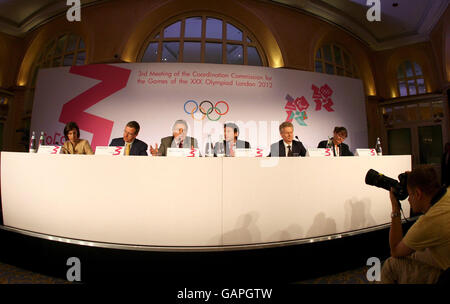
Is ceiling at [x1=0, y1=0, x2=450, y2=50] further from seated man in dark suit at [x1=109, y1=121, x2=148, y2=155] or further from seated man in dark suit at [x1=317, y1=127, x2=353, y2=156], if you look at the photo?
seated man in dark suit at [x1=109, y1=121, x2=148, y2=155]

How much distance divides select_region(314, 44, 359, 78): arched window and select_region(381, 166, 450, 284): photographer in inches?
182

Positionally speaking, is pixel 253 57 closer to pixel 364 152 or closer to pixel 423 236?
pixel 364 152

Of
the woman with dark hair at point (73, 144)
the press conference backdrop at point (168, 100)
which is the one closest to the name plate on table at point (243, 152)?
the woman with dark hair at point (73, 144)

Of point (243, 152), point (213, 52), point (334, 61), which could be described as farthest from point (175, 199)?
point (334, 61)

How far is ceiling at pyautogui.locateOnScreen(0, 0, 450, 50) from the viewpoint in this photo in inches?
167

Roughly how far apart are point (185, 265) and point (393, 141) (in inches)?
265

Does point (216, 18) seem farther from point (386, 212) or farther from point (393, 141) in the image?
point (393, 141)

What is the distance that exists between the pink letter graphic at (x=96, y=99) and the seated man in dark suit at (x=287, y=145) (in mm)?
2912

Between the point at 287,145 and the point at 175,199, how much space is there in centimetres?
166

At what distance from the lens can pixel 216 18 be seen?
4332mm

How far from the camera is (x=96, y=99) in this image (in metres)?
3.60

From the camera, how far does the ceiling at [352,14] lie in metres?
4.25

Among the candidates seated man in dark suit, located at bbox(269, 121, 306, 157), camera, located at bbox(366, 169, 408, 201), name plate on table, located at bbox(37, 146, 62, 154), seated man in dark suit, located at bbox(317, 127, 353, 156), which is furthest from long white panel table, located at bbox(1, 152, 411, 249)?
seated man in dark suit, located at bbox(317, 127, 353, 156)

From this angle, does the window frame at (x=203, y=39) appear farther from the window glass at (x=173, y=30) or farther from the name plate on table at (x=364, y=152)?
the name plate on table at (x=364, y=152)
